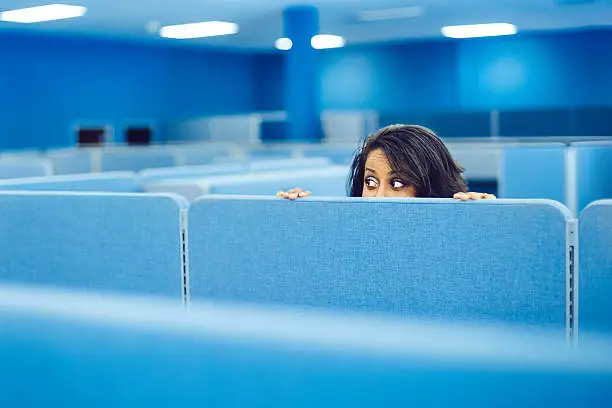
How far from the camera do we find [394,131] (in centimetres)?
255

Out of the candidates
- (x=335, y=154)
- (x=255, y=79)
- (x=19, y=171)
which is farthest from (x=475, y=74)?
(x=19, y=171)

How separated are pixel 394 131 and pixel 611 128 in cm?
478

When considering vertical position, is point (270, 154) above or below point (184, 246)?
above

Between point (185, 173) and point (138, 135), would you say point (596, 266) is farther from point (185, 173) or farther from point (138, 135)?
point (138, 135)

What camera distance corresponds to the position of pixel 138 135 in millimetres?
13688

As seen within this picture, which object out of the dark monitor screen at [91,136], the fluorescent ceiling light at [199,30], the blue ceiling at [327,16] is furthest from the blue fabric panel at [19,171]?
the dark monitor screen at [91,136]

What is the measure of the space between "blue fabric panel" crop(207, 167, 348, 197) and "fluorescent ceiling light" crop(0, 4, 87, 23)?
6917mm

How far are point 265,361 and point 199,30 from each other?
39.7 feet

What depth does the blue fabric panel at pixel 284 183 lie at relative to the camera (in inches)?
104

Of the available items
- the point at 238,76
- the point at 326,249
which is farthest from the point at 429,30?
the point at 326,249

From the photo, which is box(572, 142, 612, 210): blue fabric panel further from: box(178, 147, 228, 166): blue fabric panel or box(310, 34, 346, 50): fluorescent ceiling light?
box(310, 34, 346, 50): fluorescent ceiling light

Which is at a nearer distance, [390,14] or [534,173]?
[534,173]

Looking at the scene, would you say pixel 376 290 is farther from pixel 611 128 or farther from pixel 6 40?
pixel 6 40

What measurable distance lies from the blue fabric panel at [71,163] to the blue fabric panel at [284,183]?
94.5 inches
